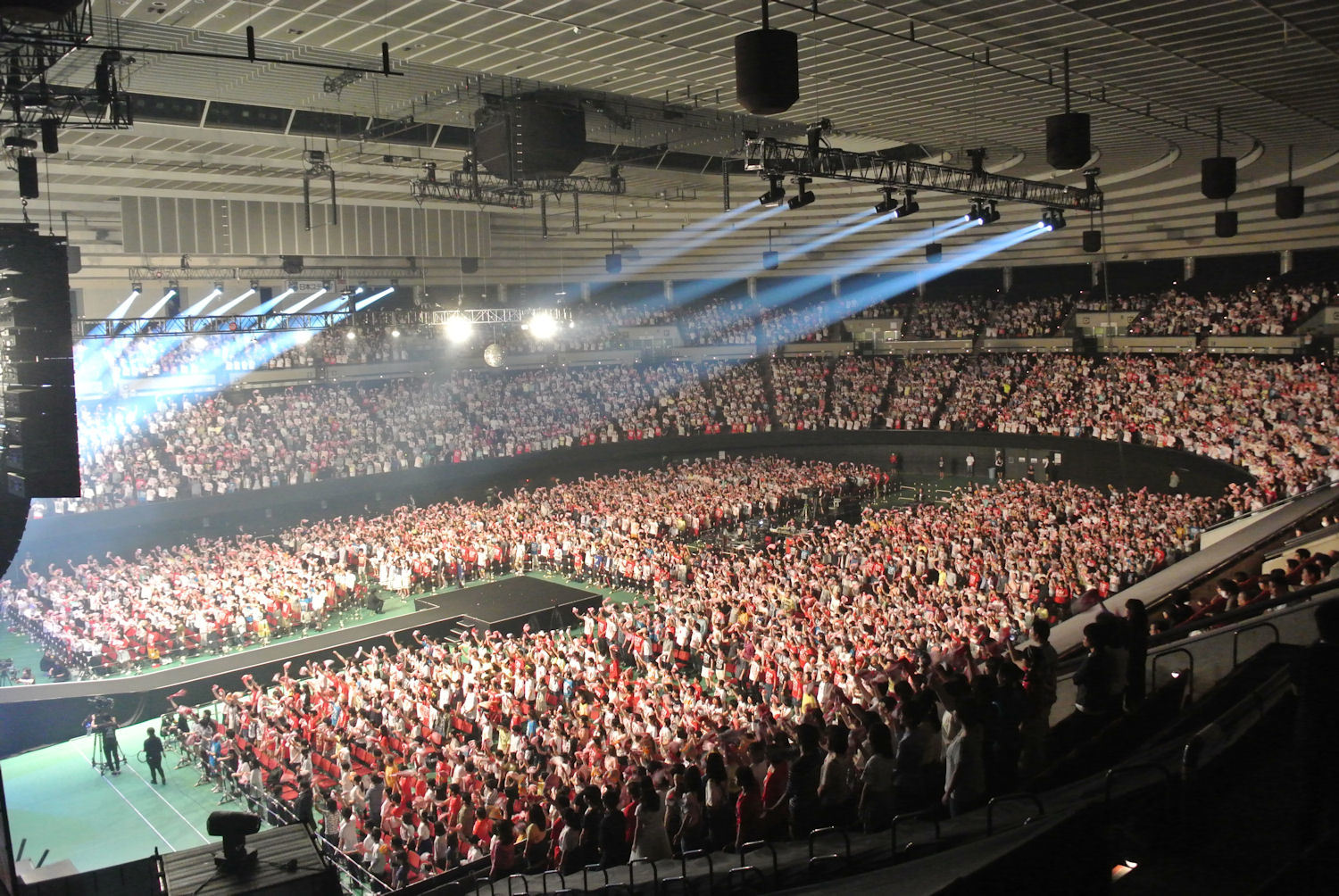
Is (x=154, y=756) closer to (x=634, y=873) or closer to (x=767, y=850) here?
(x=634, y=873)

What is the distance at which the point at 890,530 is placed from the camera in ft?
63.6

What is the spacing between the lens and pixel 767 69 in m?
6.69

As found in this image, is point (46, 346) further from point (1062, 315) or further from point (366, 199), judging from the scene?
point (1062, 315)

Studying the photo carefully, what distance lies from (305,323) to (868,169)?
1830 cm

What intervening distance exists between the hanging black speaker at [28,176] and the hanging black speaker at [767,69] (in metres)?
7.28

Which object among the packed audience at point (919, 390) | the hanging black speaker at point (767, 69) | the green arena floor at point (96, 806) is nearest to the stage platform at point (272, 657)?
the green arena floor at point (96, 806)

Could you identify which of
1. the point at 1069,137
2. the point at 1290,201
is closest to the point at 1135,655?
the point at 1069,137

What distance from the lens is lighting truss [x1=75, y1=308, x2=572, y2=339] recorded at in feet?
70.1

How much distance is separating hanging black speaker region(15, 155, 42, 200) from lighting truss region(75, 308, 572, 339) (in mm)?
10880

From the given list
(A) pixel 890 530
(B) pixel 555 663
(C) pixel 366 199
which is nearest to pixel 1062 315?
(A) pixel 890 530

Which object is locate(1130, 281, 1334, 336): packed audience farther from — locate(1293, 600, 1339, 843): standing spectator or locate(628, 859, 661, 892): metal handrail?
locate(1293, 600, 1339, 843): standing spectator

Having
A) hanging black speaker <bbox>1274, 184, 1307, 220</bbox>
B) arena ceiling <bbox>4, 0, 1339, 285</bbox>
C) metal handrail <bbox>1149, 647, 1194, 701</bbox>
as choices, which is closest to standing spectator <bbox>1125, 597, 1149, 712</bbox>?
metal handrail <bbox>1149, 647, 1194, 701</bbox>

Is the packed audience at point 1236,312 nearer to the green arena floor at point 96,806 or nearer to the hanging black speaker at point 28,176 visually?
the green arena floor at point 96,806

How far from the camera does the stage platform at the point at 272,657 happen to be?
1478 centimetres
